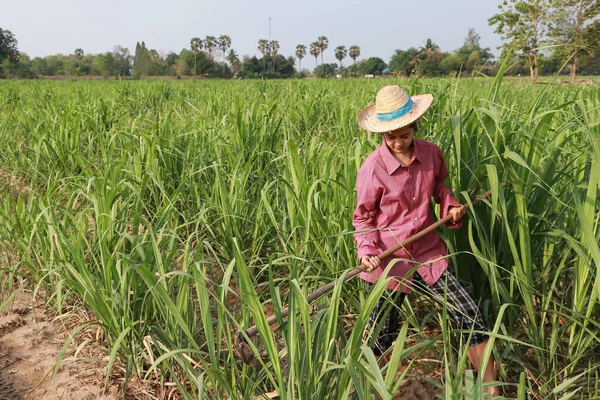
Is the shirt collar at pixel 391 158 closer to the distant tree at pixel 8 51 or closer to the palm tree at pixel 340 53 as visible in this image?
the distant tree at pixel 8 51

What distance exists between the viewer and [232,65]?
9162 cm

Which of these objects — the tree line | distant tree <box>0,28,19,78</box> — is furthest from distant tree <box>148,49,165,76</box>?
distant tree <box>0,28,19,78</box>

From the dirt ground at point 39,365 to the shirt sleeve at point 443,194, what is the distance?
1260 mm

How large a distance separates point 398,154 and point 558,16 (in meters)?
26.4

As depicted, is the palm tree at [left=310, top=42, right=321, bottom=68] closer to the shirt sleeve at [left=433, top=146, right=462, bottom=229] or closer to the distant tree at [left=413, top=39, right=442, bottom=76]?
the distant tree at [left=413, top=39, right=442, bottom=76]

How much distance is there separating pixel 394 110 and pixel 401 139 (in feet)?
0.32

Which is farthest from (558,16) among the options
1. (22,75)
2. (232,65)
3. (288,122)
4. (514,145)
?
(232,65)

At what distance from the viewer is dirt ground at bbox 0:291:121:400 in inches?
68.3

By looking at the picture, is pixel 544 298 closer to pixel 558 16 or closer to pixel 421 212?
pixel 421 212

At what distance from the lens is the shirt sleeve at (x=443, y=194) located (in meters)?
1.67

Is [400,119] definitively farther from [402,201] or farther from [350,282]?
[350,282]

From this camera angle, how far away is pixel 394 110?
166cm

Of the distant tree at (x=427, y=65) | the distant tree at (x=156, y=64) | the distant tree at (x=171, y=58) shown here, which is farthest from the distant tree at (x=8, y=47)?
the distant tree at (x=427, y=65)

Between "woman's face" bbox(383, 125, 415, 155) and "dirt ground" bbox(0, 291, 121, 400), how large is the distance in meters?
1.26
